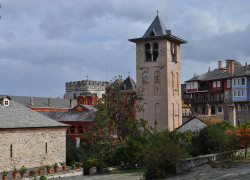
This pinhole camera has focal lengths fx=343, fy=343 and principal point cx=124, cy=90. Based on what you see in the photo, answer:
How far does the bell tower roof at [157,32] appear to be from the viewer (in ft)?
145

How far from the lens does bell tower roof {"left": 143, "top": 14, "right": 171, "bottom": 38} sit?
44.8 meters

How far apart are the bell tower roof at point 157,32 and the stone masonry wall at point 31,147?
750 inches

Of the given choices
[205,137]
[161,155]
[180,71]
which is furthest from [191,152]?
[180,71]

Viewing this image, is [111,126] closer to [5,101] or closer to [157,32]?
[5,101]

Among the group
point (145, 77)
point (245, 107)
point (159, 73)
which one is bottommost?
point (245, 107)

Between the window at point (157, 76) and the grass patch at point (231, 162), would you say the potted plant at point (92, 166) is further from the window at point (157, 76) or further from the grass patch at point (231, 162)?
the window at point (157, 76)

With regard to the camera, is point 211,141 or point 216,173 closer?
point 216,173

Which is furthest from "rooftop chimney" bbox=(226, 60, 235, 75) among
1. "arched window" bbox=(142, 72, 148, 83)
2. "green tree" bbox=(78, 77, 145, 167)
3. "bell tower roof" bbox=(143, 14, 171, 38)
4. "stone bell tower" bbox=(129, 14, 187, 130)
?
"green tree" bbox=(78, 77, 145, 167)

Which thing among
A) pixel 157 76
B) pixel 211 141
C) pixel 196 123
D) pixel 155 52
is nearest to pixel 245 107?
pixel 157 76

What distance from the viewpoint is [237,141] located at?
69.5ft

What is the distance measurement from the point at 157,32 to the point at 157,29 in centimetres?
47

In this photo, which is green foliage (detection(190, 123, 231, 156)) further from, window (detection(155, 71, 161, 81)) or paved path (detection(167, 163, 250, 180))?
window (detection(155, 71, 161, 81))

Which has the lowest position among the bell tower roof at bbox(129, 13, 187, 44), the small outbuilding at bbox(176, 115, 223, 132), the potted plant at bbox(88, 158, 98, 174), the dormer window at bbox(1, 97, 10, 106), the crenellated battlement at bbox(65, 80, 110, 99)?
the potted plant at bbox(88, 158, 98, 174)

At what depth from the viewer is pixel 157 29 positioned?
148 feet
